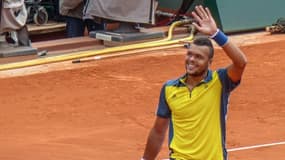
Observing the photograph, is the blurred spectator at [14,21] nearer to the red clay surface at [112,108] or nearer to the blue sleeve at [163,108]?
the red clay surface at [112,108]

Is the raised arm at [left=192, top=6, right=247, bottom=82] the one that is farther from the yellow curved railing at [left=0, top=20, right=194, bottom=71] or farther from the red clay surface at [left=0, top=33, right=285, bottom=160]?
the yellow curved railing at [left=0, top=20, right=194, bottom=71]

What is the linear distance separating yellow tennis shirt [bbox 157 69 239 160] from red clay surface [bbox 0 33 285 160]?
9.33 feet

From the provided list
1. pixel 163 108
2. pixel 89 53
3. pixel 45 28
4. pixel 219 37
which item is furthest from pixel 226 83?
pixel 45 28

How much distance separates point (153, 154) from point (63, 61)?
8.47 m

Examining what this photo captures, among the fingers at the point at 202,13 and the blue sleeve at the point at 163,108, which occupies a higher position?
the fingers at the point at 202,13

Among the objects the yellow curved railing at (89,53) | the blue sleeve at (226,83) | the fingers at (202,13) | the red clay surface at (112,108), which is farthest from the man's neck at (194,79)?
the yellow curved railing at (89,53)

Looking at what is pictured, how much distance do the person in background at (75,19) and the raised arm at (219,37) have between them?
10.6 m

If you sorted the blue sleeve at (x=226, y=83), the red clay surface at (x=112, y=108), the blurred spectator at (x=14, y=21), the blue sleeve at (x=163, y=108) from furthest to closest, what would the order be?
the blurred spectator at (x=14, y=21)
the red clay surface at (x=112, y=108)
the blue sleeve at (x=163, y=108)
the blue sleeve at (x=226, y=83)

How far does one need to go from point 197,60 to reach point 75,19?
10994 millimetres

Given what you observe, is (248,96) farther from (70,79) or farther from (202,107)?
(202,107)

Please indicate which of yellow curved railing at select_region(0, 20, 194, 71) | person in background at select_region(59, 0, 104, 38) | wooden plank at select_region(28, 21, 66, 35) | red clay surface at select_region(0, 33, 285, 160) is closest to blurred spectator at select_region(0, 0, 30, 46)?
yellow curved railing at select_region(0, 20, 194, 71)

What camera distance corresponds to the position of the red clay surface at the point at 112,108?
877cm

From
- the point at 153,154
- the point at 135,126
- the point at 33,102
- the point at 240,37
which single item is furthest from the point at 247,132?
the point at 240,37

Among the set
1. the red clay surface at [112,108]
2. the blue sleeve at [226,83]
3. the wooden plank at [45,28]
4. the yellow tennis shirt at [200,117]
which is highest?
the blue sleeve at [226,83]
